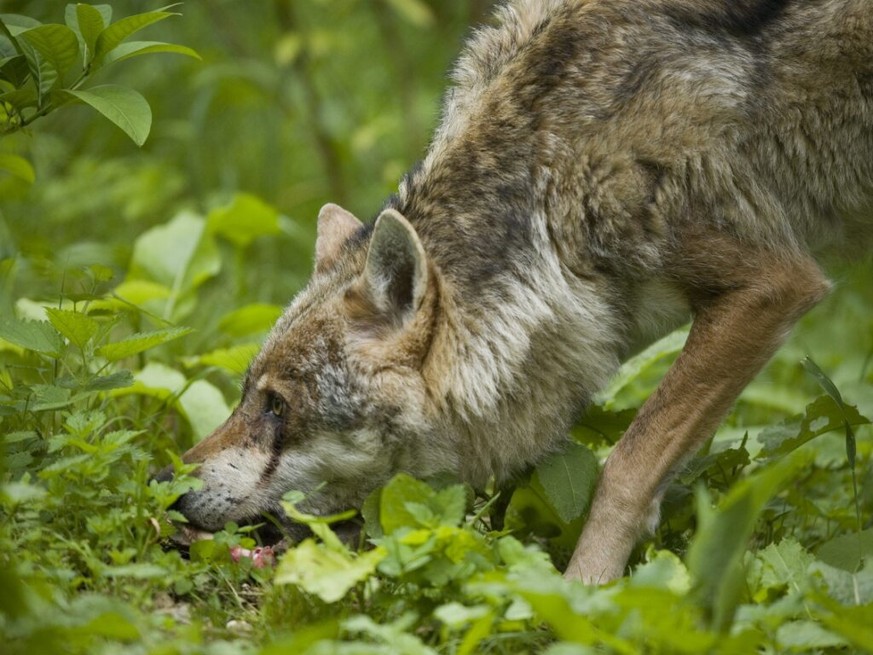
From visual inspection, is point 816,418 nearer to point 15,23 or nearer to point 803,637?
point 803,637

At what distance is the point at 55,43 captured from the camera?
3887 mm

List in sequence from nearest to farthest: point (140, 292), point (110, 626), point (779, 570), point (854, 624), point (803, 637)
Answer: point (110, 626) → point (854, 624) → point (803, 637) → point (779, 570) → point (140, 292)

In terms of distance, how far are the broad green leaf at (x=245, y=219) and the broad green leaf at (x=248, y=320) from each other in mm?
806

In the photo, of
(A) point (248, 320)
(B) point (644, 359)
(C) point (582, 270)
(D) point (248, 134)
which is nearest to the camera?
(C) point (582, 270)

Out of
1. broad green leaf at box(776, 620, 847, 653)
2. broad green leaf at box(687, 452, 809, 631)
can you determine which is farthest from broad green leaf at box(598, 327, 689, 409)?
broad green leaf at box(687, 452, 809, 631)

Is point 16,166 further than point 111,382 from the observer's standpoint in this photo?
Yes

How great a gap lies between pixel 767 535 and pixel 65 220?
226 inches

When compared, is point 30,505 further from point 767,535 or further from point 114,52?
point 767,535

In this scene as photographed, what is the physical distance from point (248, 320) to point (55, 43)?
8.26 ft

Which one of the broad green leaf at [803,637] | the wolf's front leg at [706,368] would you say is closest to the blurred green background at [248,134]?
the wolf's front leg at [706,368]

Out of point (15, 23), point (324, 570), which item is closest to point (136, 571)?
point (324, 570)

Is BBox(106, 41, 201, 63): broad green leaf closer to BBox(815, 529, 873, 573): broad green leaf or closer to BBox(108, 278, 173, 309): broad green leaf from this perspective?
BBox(108, 278, 173, 309): broad green leaf

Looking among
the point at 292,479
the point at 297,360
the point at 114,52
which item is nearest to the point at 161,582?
the point at 292,479

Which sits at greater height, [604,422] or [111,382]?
[111,382]
